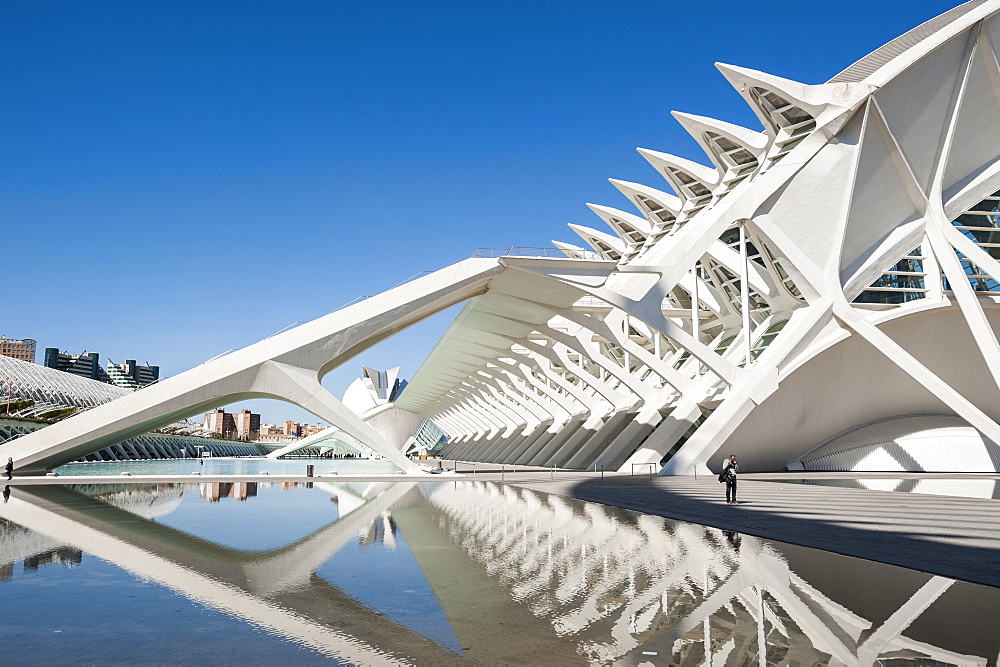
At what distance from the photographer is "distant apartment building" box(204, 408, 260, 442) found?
163 m

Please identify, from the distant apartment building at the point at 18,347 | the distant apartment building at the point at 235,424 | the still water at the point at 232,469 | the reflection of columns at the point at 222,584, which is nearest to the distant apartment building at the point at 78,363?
the distant apartment building at the point at 18,347

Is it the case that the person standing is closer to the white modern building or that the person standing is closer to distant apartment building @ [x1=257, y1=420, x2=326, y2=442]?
the white modern building

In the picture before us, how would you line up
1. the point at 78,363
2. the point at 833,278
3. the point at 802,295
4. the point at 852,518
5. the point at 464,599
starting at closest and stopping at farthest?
1. the point at 464,599
2. the point at 852,518
3. the point at 833,278
4. the point at 802,295
5. the point at 78,363

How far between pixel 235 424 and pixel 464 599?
182m

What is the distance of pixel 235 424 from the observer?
574 ft

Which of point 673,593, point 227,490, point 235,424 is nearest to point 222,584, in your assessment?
point 673,593

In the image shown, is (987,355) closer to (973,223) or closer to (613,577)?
(973,223)

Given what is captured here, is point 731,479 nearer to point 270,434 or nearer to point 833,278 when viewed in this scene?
point 833,278

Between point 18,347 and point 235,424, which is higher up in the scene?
point 18,347

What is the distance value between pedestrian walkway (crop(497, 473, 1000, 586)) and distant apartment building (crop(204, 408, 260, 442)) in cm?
15349

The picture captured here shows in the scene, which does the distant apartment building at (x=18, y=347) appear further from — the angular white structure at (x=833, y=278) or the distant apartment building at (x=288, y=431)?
the angular white structure at (x=833, y=278)

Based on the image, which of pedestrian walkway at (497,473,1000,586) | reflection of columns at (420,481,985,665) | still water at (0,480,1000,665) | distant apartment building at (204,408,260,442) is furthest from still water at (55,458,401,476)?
distant apartment building at (204,408,260,442)

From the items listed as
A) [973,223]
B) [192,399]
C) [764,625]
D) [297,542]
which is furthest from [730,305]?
[764,625]

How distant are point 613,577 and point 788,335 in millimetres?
18417
